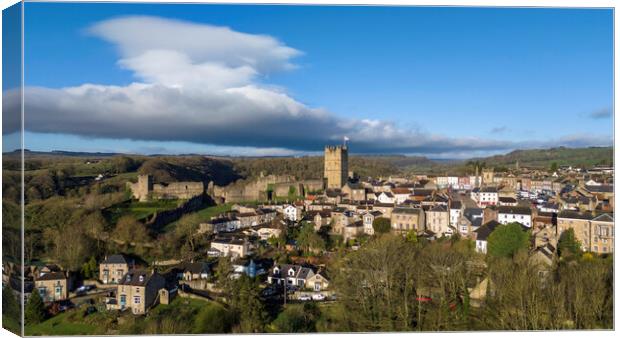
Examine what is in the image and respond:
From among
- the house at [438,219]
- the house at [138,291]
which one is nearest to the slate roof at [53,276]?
the house at [138,291]

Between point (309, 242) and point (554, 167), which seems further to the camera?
point (554, 167)

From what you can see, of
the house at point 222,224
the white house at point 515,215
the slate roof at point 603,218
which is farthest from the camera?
the house at point 222,224

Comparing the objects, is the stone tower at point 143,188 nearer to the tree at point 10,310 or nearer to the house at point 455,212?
the house at point 455,212

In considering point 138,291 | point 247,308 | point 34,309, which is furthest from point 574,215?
point 34,309

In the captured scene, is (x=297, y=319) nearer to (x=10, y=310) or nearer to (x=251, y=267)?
(x=251, y=267)

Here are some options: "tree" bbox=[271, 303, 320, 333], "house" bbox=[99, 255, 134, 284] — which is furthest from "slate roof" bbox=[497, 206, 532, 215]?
"house" bbox=[99, 255, 134, 284]

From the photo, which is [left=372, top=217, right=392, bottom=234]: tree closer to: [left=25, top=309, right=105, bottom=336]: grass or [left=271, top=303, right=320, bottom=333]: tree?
[left=271, top=303, right=320, bottom=333]: tree

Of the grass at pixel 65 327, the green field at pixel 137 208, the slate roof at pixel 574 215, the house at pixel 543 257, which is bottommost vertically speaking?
the grass at pixel 65 327

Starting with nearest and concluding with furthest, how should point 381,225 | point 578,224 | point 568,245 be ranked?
point 568,245 < point 578,224 < point 381,225
